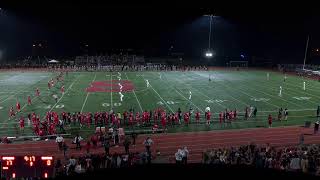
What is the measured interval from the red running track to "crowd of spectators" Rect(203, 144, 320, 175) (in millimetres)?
2557

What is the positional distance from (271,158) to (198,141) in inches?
269

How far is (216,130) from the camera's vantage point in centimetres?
2570

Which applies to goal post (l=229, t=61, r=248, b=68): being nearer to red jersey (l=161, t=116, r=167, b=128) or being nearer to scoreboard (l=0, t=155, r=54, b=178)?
red jersey (l=161, t=116, r=167, b=128)

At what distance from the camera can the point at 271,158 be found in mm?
16422

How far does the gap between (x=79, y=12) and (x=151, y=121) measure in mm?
67787

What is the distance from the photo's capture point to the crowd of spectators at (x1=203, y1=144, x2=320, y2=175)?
1492 centimetres

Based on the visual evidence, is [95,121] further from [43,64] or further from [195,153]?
[43,64]

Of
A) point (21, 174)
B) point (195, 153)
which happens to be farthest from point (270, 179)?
point (195, 153)

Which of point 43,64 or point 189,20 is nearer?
point 43,64

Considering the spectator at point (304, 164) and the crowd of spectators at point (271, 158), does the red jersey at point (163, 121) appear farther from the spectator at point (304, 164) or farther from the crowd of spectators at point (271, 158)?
the spectator at point (304, 164)

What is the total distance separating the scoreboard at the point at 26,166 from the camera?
36.4 feet

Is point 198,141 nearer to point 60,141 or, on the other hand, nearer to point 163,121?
point 163,121

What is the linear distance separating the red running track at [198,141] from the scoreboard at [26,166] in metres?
8.77

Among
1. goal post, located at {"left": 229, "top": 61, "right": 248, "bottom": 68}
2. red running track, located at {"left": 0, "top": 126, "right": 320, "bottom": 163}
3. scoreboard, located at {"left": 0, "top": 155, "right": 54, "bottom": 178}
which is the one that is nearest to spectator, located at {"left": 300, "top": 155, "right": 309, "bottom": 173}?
red running track, located at {"left": 0, "top": 126, "right": 320, "bottom": 163}
